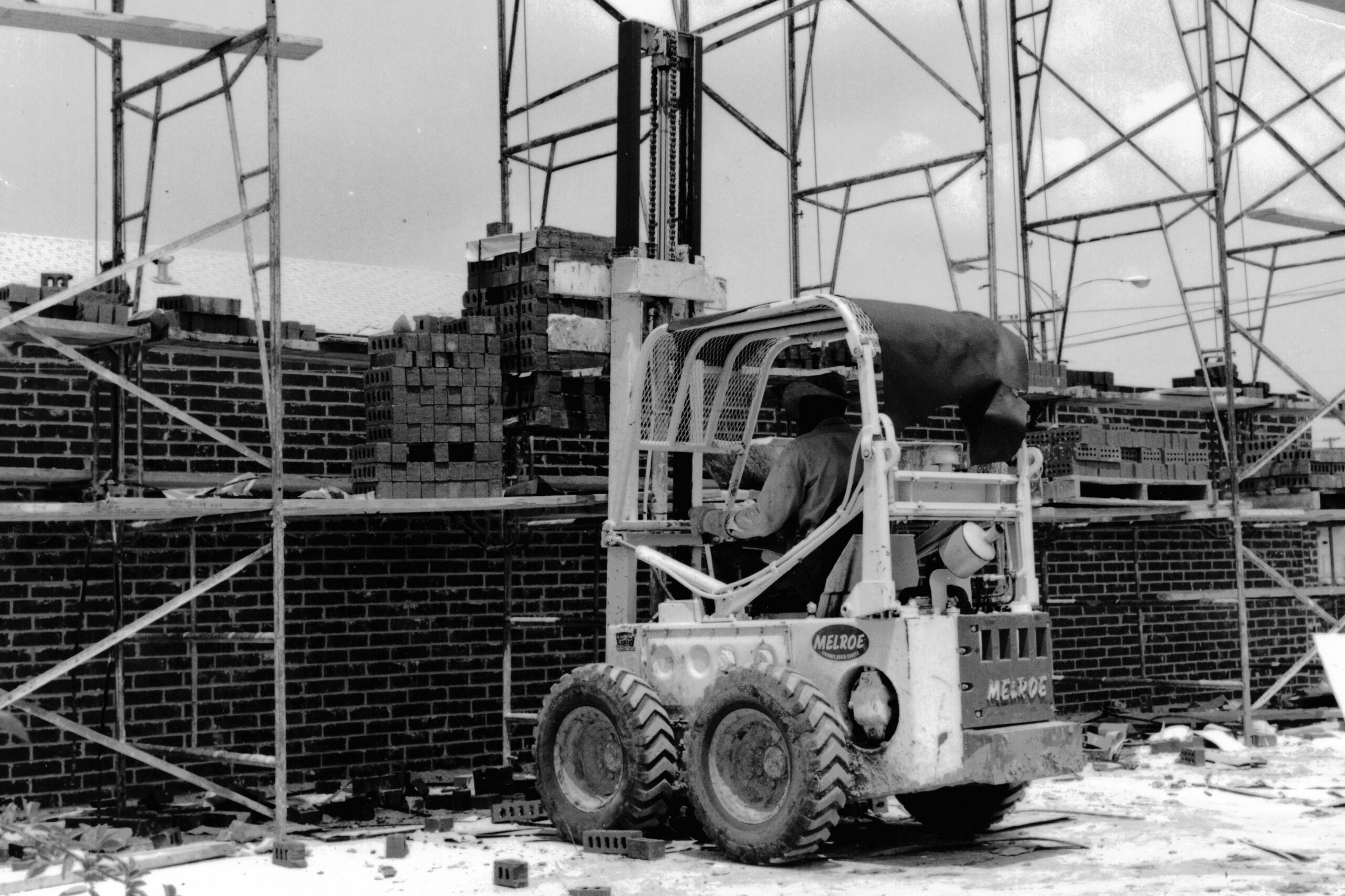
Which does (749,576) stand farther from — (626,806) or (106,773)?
(106,773)

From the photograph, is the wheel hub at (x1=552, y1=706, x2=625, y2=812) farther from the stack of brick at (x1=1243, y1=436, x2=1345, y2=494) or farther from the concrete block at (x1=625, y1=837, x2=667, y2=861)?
the stack of brick at (x1=1243, y1=436, x2=1345, y2=494)

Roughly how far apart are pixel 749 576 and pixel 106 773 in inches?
170

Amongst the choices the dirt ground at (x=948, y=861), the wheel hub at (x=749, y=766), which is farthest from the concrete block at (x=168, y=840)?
the wheel hub at (x=749, y=766)

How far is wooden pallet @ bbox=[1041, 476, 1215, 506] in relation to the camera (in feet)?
42.7

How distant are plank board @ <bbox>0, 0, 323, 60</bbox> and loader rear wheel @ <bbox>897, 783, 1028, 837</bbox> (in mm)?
5378

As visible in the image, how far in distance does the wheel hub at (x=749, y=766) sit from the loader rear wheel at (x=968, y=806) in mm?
1273

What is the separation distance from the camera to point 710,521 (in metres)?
8.95

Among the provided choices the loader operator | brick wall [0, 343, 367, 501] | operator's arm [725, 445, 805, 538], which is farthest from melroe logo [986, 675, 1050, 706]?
brick wall [0, 343, 367, 501]

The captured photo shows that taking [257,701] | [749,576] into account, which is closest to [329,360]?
[257,701]

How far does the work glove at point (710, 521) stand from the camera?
890 centimetres

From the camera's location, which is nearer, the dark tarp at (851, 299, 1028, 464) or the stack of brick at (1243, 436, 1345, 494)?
the dark tarp at (851, 299, 1028, 464)

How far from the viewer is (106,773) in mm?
10234

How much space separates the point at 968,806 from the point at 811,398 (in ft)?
7.82

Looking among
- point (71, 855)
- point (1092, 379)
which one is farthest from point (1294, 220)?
point (71, 855)
